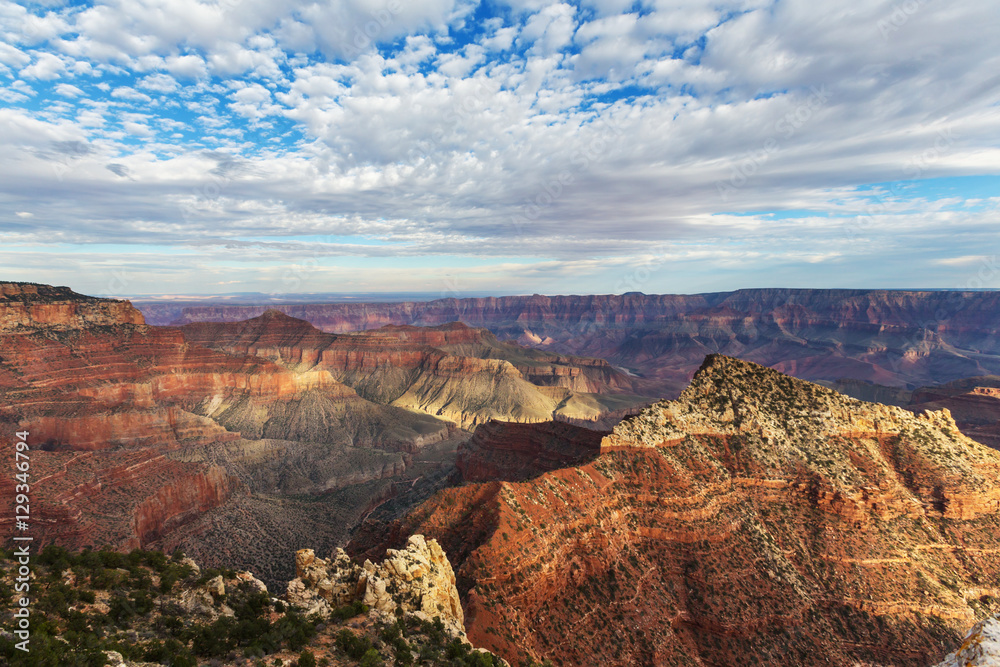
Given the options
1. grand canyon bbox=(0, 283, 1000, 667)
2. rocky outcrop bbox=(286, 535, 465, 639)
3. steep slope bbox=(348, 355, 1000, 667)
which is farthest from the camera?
steep slope bbox=(348, 355, 1000, 667)

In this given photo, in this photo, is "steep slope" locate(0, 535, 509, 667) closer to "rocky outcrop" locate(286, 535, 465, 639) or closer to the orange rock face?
"rocky outcrop" locate(286, 535, 465, 639)

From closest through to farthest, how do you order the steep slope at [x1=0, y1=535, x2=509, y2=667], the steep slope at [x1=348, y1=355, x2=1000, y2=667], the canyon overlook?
the steep slope at [x1=0, y1=535, x2=509, y2=667] → the steep slope at [x1=348, y1=355, x2=1000, y2=667] → the canyon overlook

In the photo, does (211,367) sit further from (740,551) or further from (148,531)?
(740,551)

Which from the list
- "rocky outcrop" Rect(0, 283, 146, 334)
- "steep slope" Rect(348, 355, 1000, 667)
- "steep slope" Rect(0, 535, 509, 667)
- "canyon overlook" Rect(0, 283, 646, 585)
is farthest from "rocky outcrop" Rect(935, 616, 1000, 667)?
"rocky outcrop" Rect(0, 283, 146, 334)

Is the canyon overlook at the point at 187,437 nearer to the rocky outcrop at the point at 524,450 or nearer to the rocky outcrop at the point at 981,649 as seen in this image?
the rocky outcrop at the point at 524,450

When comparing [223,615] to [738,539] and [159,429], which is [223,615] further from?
[159,429]

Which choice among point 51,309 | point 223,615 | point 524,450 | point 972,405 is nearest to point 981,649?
point 223,615

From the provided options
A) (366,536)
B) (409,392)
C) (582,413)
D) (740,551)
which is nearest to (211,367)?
(409,392)
